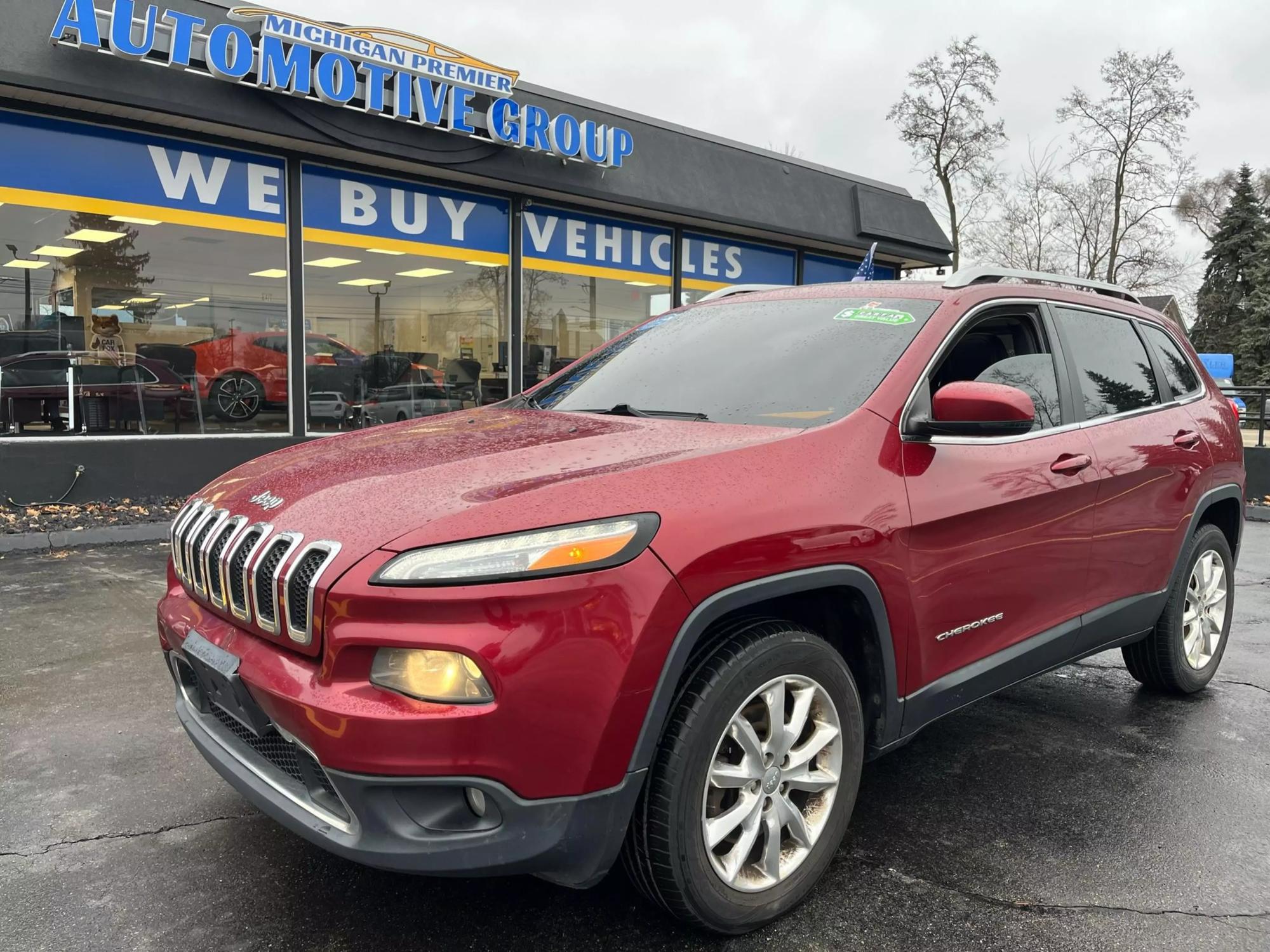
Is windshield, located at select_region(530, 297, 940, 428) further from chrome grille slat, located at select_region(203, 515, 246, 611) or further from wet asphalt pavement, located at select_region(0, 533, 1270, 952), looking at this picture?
wet asphalt pavement, located at select_region(0, 533, 1270, 952)

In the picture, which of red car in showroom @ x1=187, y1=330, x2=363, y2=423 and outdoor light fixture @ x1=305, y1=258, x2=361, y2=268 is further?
outdoor light fixture @ x1=305, y1=258, x2=361, y2=268

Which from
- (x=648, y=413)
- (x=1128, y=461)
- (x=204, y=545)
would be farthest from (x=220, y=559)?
(x=1128, y=461)

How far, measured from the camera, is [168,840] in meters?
2.86

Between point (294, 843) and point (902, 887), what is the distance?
1815 millimetres

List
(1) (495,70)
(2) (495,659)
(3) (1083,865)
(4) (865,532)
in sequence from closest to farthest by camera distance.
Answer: (2) (495,659) → (4) (865,532) → (3) (1083,865) → (1) (495,70)

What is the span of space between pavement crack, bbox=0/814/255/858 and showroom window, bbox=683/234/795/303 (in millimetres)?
11136

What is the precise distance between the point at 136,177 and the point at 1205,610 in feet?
31.2

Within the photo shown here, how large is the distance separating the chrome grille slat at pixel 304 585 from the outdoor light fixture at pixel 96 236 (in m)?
8.60

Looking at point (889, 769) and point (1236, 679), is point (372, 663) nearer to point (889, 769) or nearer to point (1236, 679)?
point (889, 769)

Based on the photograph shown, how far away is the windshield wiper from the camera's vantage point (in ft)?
9.63

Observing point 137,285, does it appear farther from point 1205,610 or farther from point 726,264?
point 1205,610

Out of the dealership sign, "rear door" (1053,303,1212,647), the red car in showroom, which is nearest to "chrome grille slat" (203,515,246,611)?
"rear door" (1053,303,1212,647)

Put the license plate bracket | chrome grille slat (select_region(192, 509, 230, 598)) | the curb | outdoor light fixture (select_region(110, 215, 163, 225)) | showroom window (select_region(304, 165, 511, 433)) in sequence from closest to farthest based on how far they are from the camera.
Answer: the license plate bracket
chrome grille slat (select_region(192, 509, 230, 598))
the curb
outdoor light fixture (select_region(110, 215, 163, 225))
showroom window (select_region(304, 165, 511, 433))

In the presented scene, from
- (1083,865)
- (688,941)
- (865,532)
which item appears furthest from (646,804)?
(1083,865)
